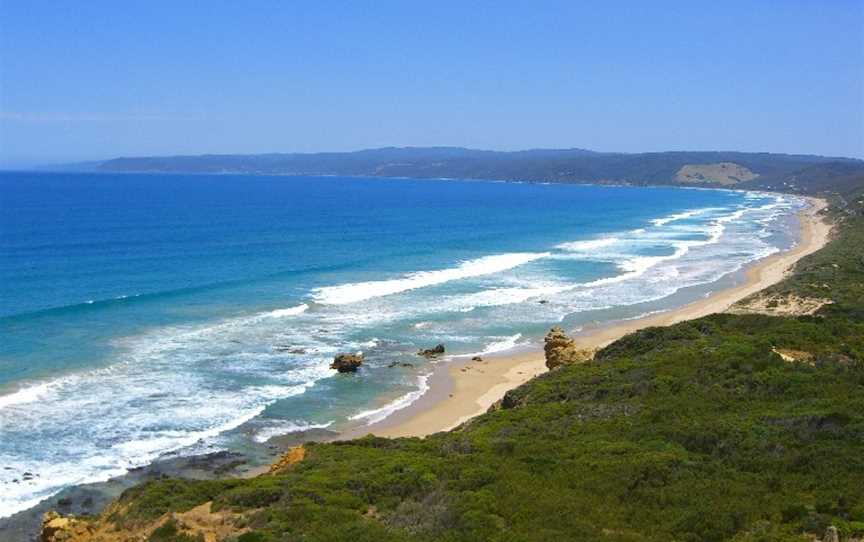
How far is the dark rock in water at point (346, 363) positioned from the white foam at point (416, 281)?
583 inches

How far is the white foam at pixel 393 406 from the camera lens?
95.0ft

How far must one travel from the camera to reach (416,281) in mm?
57656

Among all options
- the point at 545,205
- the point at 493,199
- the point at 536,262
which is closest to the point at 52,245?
the point at 536,262

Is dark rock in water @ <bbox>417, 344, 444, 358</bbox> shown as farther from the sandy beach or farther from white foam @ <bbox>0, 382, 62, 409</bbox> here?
white foam @ <bbox>0, 382, 62, 409</bbox>

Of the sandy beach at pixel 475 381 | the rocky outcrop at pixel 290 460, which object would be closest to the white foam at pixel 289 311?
the sandy beach at pixel 475 381

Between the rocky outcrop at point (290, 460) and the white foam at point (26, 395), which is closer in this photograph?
the rocky outcrop at point (290, 460)

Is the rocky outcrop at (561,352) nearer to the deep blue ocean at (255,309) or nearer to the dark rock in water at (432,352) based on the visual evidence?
the deep blue ocean at (255,309)

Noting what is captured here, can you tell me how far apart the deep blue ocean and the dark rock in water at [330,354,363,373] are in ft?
1.98

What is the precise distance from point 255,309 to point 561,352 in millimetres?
21702

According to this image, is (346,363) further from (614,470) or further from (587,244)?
(587,244)

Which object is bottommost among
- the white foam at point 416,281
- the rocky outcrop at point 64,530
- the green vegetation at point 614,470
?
the white foam at point 416,281

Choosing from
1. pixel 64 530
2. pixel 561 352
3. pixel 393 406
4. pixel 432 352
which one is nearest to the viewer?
pixel 64 530

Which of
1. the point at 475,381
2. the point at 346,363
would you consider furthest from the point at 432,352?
the point at 346,363

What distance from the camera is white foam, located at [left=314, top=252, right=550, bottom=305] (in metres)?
51.0
